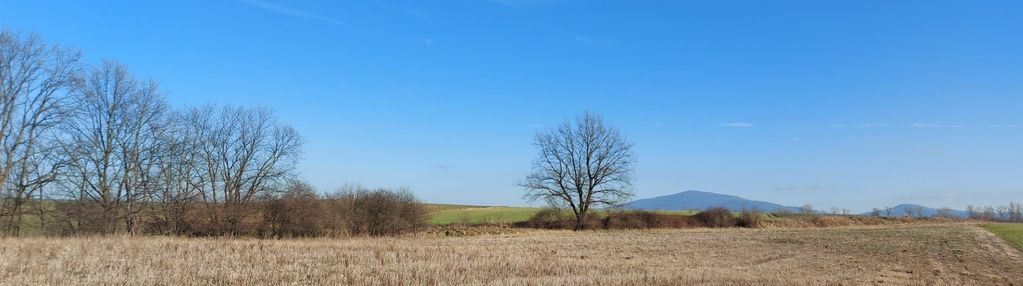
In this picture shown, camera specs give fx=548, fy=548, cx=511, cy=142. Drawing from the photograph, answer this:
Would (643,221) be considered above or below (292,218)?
below

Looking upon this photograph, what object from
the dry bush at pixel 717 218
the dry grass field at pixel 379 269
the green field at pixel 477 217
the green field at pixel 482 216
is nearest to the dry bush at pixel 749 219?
the dry bush at pixel 717 218

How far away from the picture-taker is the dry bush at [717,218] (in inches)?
2279

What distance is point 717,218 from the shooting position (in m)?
58.3

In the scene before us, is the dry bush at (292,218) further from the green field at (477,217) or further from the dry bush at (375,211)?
the green field at (477,217)

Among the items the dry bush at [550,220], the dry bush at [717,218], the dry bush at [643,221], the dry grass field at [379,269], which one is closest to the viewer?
the dry grass field at [379,269]

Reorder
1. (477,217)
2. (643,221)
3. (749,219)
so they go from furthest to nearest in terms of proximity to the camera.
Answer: (477,217) < (749,219) < (643,221)

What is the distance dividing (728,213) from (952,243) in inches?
1052

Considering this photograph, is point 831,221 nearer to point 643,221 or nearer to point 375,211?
point 643,221

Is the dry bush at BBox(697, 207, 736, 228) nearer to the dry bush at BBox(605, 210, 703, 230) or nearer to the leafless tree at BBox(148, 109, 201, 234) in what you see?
the dry bush at BBox(605, 210, 703, 230)

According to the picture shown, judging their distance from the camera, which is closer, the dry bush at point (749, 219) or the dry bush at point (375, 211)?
the dry bush at point (375, 211)

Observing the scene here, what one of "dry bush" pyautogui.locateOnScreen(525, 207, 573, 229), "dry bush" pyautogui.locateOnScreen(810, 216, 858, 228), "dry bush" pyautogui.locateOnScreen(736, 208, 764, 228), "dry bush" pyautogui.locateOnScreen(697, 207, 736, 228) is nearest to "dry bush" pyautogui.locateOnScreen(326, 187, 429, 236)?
"dry bush" pyautogui.locateOnScreen(525, 207, 573, 229)

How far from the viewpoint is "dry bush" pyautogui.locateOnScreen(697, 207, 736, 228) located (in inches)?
2279

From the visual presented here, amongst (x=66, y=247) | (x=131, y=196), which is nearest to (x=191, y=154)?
(x=131, y=196)

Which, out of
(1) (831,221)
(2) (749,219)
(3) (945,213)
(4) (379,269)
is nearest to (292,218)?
(4) (379,269)
